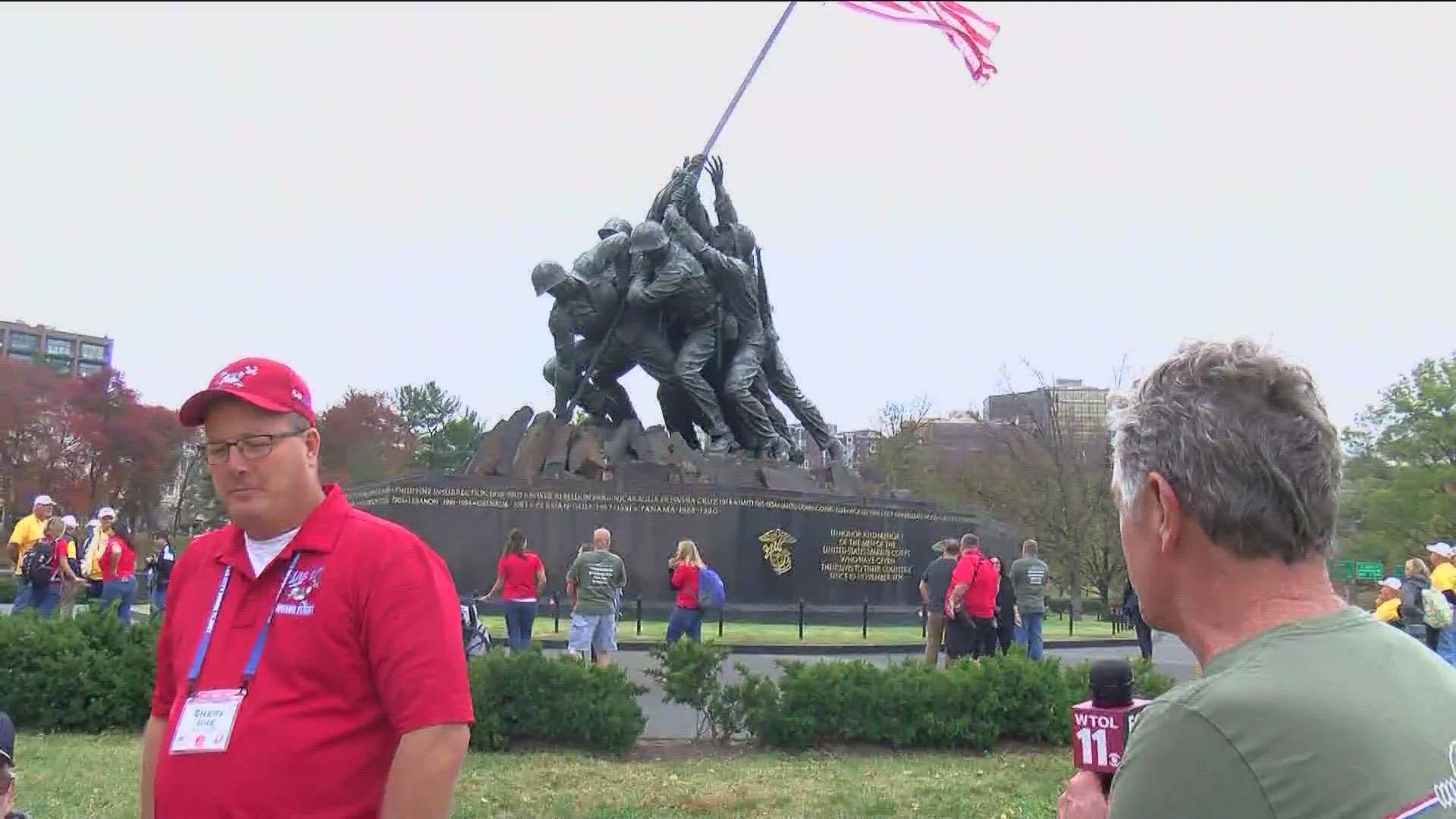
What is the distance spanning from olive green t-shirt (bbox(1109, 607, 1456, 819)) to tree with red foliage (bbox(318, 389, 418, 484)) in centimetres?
6132

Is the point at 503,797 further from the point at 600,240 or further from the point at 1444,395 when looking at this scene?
the point at 1444,395

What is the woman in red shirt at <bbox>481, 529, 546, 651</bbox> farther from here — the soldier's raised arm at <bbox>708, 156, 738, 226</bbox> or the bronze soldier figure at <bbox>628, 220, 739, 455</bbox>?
the soldier's raised arm at <bbox>708, 156, 738, 226</bbox>

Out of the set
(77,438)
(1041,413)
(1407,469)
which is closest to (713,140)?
(1041,413)

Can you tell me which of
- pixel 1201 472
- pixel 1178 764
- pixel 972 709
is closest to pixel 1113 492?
pixel 1201 472

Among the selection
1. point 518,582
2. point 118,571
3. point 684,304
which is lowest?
point 118,571

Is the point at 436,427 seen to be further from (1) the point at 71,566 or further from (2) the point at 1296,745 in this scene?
(2) the point at 1296,745

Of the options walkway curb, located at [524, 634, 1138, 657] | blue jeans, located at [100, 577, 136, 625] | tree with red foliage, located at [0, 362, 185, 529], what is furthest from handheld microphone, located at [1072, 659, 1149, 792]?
tree with red foliage, located at [0, 362, 185, 529]

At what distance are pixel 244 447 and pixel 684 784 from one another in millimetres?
5192

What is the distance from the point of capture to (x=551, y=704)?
341 inches

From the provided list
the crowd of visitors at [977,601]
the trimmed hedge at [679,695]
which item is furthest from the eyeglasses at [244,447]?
the crowd of visitors at [977,601]

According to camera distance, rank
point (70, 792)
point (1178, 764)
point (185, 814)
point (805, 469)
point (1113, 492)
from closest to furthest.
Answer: point (1178, 764), point (1113, 492), point (185, 814), point (70, 792), point (805, 469)

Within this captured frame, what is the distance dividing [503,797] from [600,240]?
1703 centimetres

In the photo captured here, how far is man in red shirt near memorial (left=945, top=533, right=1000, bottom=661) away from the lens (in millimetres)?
13039

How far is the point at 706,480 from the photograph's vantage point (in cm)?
2209
